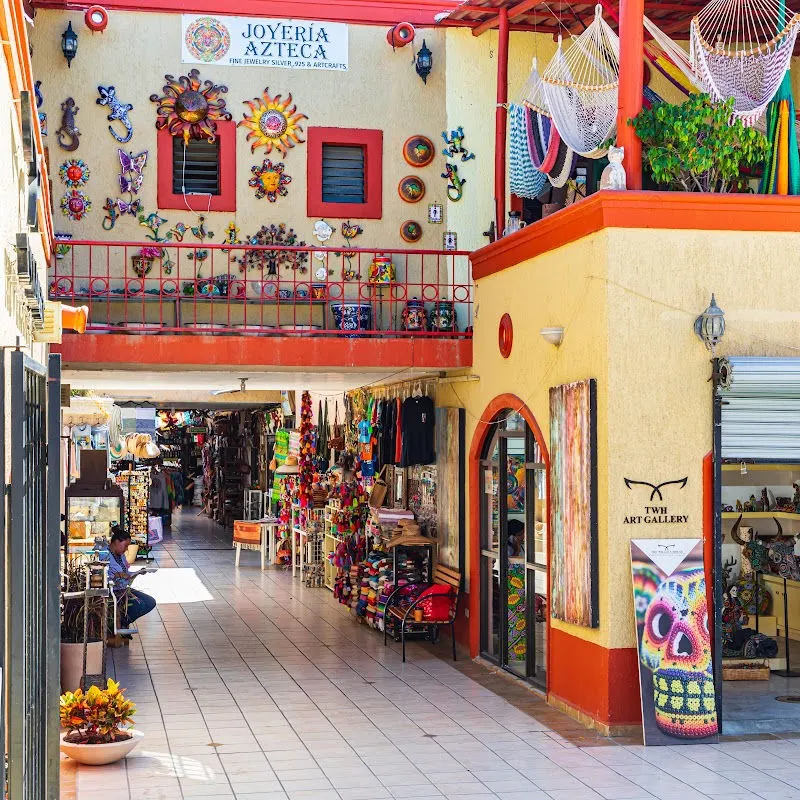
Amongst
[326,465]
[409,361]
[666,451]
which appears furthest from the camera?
[326,465]

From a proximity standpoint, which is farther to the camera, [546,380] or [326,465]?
[326,465]

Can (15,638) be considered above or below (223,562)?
above

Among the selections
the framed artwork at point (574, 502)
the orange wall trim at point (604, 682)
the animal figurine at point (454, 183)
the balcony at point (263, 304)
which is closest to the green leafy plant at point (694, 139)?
the framed artwork at point (574, 502)

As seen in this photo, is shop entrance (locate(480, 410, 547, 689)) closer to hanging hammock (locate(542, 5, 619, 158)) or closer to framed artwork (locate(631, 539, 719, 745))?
framed artwork (locate(631, 539, 719, 745))

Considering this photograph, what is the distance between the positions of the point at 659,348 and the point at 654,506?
3.71ft

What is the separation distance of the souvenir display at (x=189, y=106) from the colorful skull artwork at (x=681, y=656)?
746 centimetres

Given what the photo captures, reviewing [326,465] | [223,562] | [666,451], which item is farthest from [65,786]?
[223,562]

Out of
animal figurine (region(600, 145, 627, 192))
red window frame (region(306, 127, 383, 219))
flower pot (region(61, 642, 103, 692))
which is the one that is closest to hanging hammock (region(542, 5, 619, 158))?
animal figurine (region(600, 145, 627, 192))

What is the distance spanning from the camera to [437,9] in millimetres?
13930

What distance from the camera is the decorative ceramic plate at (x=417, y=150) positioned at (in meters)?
14.0

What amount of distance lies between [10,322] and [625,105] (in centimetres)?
604

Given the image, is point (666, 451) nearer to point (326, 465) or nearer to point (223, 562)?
point (326, 465)

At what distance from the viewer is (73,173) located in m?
13.4

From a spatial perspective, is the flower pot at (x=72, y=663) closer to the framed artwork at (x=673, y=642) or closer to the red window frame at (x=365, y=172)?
the framed artwork at (x=673, y=642)
